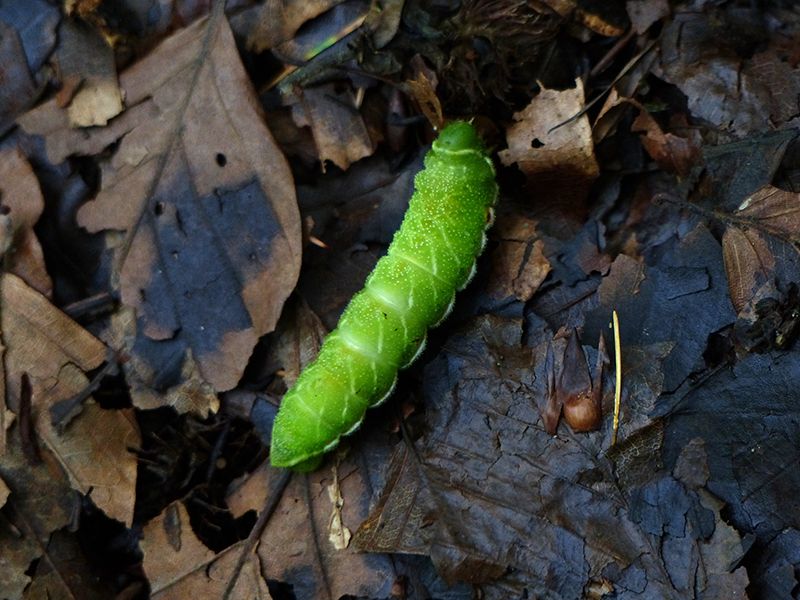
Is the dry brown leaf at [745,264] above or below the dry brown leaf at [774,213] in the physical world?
below

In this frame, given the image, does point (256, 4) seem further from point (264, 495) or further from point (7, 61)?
point (264, 495)

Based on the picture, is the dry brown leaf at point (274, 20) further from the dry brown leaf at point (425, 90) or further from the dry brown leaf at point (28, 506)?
the dry brown leaf at point (28, 506)

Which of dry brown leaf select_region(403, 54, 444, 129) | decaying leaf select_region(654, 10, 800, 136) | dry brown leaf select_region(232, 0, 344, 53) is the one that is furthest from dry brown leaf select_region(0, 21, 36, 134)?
decaying leaf select_region(654, 10, 800, 136)

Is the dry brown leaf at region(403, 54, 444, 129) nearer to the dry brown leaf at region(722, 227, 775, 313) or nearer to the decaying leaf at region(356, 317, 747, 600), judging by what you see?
the decaying leaf at region(356, 317, 747, 600)

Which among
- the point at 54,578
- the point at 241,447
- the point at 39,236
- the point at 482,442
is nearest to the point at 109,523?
the point at 54,578

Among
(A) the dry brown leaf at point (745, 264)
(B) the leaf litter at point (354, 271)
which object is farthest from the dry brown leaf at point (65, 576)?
(A) the dry brown leaf at point (745, 264)

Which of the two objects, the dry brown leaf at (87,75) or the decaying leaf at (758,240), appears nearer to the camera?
the decaying leaf at (758,240)
